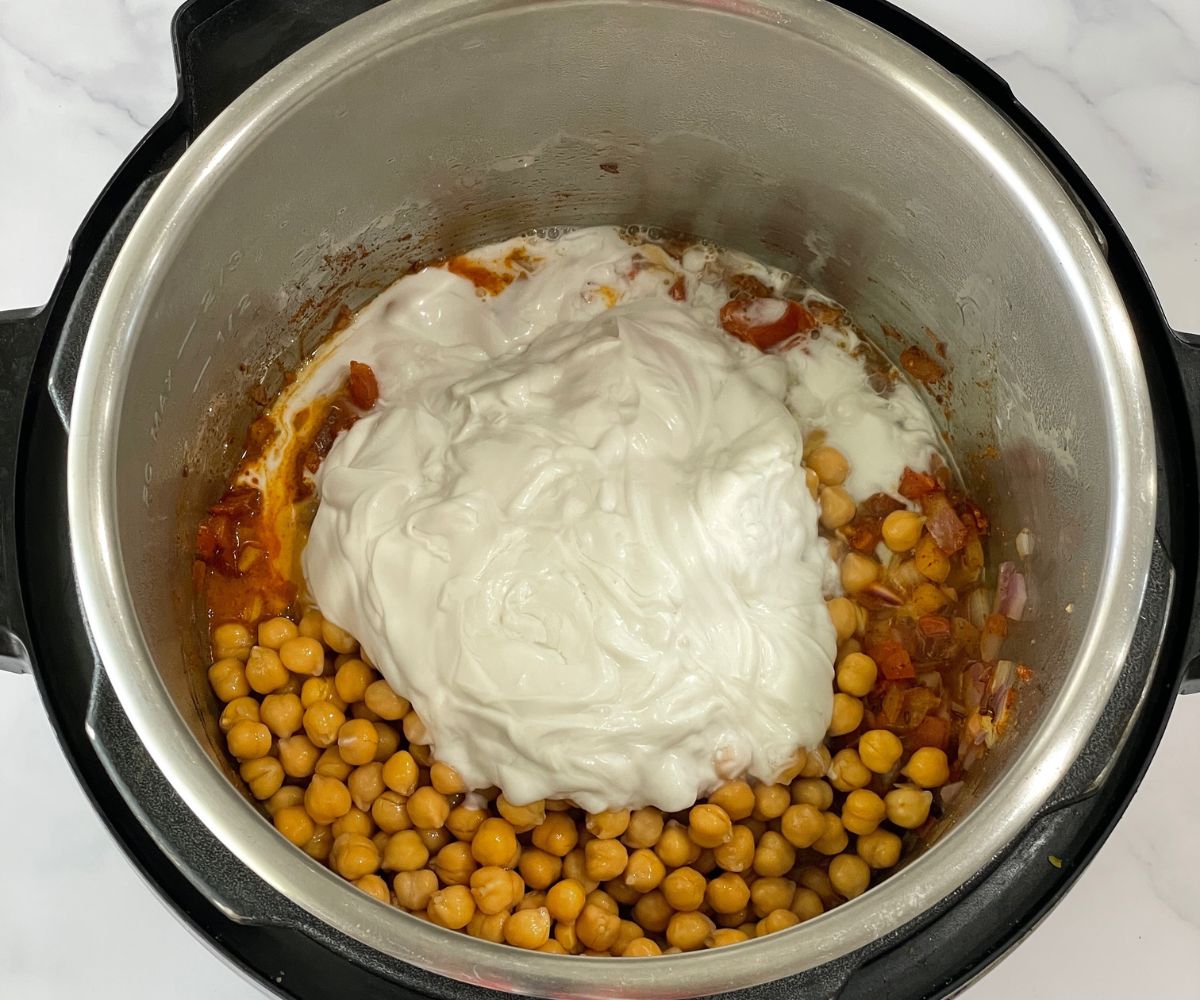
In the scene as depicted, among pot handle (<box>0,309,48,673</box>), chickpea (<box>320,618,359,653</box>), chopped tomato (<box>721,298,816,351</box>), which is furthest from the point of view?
chopped tomato (<box>721,298,816,351</box>)

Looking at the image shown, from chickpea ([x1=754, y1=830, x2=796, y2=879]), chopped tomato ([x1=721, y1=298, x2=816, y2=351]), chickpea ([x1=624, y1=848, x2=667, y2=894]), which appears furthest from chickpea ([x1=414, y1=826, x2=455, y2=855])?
chopped tomato ([x1=721, y1=298, x2=816, y2=351])

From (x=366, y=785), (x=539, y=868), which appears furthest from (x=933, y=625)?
(x=366, y=785)

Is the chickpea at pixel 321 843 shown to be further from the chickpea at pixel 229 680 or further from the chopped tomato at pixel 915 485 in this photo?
the chopped tomato at pixel 915 485

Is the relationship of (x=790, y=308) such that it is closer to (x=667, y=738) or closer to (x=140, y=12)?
(x=667, y=738)

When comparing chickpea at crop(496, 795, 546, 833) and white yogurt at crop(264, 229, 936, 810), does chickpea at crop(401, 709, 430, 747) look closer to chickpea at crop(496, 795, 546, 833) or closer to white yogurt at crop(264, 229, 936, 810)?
white yogurt at crop(264, 229, 936, 810)

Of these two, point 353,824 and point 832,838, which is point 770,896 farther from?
point 353,824

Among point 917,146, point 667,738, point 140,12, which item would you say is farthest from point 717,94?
point 140,12
